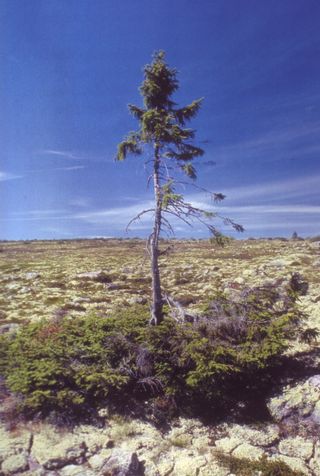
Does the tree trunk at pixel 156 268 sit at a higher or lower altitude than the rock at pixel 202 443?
higher

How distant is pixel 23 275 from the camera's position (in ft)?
96.0

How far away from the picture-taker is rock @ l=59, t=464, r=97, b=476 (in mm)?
6291

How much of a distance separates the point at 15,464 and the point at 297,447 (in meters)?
6.39

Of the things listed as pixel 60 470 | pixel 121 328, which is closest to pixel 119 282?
pixel 121 328

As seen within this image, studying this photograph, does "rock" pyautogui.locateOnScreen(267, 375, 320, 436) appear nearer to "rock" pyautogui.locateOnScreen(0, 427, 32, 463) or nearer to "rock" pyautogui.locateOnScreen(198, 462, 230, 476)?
"rock" pyautogui.locateOnScreen(198, 462, 230, 476)

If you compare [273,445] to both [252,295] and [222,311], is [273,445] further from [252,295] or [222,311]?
[252,295]

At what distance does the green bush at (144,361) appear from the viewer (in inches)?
316

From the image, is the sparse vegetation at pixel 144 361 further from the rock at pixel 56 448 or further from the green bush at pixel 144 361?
the rock at pixel 56 448

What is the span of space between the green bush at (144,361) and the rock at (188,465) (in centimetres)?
157

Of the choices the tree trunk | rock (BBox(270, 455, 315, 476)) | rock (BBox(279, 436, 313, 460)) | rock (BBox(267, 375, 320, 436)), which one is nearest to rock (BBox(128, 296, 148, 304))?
the tree trunk

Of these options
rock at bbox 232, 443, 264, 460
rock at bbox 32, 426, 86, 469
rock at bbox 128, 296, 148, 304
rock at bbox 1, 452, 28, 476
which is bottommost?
rock at bbox 232, 443, 264, 460

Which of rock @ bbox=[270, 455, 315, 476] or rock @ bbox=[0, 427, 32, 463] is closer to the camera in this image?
rock @ bbox=[270, 455, 315, 476]

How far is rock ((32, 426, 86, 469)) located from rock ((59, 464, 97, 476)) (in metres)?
0.18

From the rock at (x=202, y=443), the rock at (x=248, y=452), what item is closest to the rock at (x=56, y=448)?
the rock at (x=202, y=443)
